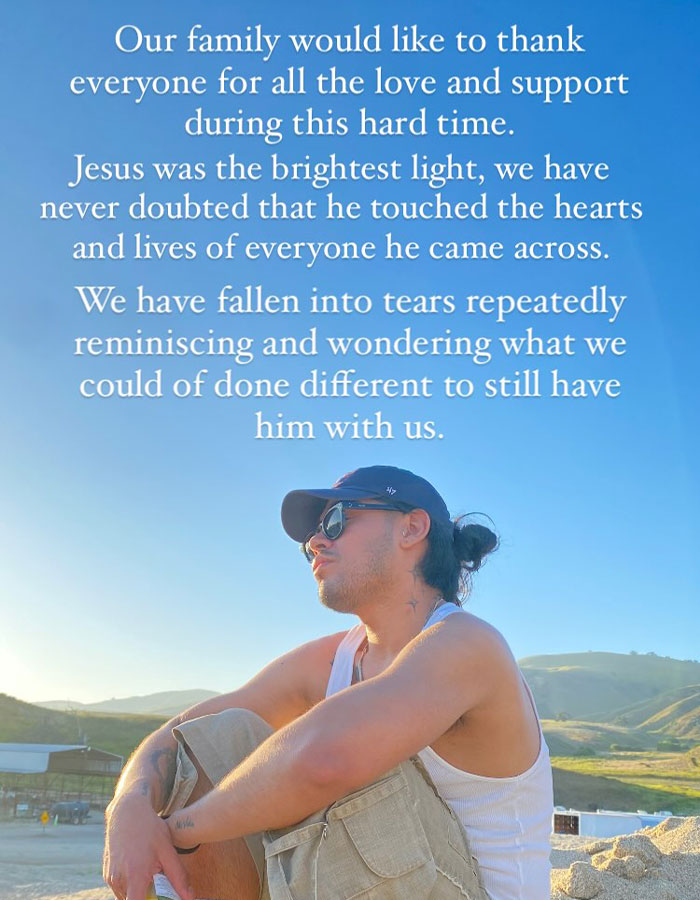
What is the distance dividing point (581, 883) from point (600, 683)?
104 metres

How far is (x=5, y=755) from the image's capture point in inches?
1321

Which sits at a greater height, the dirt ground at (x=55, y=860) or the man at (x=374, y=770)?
the man at (x=374, y=770)

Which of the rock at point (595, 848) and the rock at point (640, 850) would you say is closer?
the rock at point (640, 850)

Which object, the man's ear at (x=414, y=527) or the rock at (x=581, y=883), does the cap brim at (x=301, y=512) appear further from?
the rock at (x=581, y=883)

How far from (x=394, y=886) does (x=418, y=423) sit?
6.76 metres

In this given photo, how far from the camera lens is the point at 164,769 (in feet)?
8.16

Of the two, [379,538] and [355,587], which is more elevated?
[379,538]

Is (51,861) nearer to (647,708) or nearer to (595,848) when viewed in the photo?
(595,848)

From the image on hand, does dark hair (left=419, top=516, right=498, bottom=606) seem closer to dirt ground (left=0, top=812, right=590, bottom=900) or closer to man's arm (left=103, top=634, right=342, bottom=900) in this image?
man's arm (left=103, top=634, right=342, bottom=900)

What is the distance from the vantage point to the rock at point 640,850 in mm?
5812

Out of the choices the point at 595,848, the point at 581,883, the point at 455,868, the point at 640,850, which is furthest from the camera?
the point at 595,848

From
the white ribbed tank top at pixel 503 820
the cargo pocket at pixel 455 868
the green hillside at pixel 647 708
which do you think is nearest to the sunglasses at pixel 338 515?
the white ribbed tank top at pixel 503 820

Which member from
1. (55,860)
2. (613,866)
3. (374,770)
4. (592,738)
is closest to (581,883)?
(613,866)

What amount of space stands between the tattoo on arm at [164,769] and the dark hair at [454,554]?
35.4 inches
